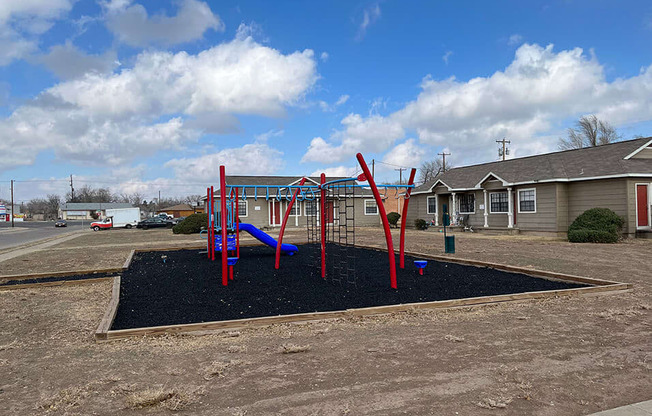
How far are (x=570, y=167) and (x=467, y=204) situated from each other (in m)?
7.25

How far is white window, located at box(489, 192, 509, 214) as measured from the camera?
25641 millimetres

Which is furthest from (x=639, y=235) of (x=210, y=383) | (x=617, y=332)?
(x=210, y=383)

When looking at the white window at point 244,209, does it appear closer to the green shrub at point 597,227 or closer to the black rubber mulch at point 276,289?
the black rubber mulch at point 276,289

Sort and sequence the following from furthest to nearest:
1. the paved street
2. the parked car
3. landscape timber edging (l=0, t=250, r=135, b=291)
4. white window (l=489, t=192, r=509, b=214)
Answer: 1. the parked car
2. the paved street
3. white window (l=489, t=192, r=509, b=214)
4. landscape timber edging (l=0, t=250, r=135, b=291)

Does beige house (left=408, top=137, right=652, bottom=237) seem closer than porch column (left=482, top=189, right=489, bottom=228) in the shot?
Yes

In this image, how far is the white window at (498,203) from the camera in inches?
1009

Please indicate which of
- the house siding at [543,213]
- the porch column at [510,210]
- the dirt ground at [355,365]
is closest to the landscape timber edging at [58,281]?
the dirt ground at [355,365]

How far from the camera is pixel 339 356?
4789 millimetres

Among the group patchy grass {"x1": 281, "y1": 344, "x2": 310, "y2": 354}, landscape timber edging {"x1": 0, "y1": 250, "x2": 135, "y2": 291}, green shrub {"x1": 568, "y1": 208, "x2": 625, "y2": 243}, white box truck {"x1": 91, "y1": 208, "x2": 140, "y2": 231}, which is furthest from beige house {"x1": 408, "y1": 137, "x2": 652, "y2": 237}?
white box truck {"x1": 91, "y1": 208, "x2": 140, "y2": 231}

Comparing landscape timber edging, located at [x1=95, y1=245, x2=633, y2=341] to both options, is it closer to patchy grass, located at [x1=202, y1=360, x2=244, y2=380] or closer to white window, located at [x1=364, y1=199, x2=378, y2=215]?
patchy grass, located at [x1=202, y1=360, x2=244, y2=380]

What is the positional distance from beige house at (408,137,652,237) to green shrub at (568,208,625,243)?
1.00m

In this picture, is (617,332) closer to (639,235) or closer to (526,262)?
(526,262)

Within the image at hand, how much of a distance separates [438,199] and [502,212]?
6.28 metres

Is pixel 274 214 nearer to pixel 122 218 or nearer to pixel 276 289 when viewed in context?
pixel 122 218
